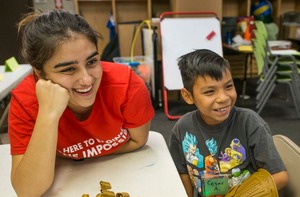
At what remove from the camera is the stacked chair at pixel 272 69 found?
2.74 m

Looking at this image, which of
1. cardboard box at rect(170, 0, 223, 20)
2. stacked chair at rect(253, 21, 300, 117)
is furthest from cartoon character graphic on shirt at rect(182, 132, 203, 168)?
cardboard box at rect(170, 0, 223, 20)

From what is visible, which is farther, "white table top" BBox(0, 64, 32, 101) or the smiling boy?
"white table top" BBox(0, 64, 32, 101)

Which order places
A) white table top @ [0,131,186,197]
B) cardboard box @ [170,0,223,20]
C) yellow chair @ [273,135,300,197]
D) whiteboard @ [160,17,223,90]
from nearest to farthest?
white table top @ [0,131,186,197]
yellow chair @ [273,135,300,197]
whiteboard @ [160,17,223,90]
cardboard box @ [170,0,223,20]

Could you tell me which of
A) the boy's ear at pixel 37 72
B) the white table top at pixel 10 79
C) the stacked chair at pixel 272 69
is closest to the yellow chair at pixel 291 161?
the boy's ear at pixel 37 72

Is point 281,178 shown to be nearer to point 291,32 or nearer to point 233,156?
point 233,156

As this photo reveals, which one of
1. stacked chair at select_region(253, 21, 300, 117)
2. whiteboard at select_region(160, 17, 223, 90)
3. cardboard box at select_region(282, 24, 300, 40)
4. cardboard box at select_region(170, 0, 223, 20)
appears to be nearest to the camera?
stacked chair at select_region(253, 21, 300, 117)

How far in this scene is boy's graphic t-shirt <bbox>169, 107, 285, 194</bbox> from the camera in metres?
0.96

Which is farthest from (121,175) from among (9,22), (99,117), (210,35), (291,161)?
(9,22)

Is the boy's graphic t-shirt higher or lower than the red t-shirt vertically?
lower

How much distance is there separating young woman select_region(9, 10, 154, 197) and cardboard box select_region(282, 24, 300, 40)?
12.4ft

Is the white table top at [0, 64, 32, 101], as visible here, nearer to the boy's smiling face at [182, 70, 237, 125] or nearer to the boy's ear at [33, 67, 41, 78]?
the boy's ear at [33, 67, 41, 78]

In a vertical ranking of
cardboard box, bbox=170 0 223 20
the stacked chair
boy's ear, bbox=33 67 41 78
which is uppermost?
cardboard box, bbox=170 0 223 20

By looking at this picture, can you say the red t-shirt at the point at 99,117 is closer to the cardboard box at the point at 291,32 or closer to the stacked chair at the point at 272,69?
the stacked chair at the point at 272,69

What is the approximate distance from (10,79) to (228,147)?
1.38 meters
